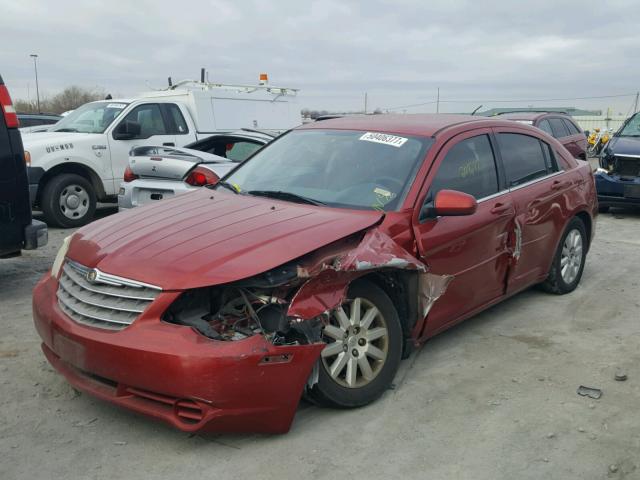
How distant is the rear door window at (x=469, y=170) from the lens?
4.25 meters

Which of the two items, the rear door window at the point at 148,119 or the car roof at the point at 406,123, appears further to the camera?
the rear door window at the point at 148,119

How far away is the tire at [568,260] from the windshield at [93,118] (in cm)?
681

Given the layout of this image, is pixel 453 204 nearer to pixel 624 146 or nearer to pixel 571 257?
pixel 571 257

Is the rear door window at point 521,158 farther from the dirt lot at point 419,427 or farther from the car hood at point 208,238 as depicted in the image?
the car hood at point 208,238

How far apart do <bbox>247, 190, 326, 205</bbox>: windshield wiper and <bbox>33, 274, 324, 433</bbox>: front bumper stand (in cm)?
117

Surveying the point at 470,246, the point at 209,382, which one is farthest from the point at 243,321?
the point at 470,246

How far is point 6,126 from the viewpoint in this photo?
541 centimetres

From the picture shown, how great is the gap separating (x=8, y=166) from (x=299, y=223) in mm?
3143

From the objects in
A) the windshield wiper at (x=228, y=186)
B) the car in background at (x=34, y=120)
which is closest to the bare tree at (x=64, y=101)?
the car in background at (x=34, y=120)

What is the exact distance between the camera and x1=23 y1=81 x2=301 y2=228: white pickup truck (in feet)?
29.3

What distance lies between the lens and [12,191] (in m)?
5.50

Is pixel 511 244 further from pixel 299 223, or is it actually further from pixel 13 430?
pixel 13 430

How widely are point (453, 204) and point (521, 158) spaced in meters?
1.60

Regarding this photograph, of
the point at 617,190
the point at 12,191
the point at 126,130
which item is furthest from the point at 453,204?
the point at 617,190
